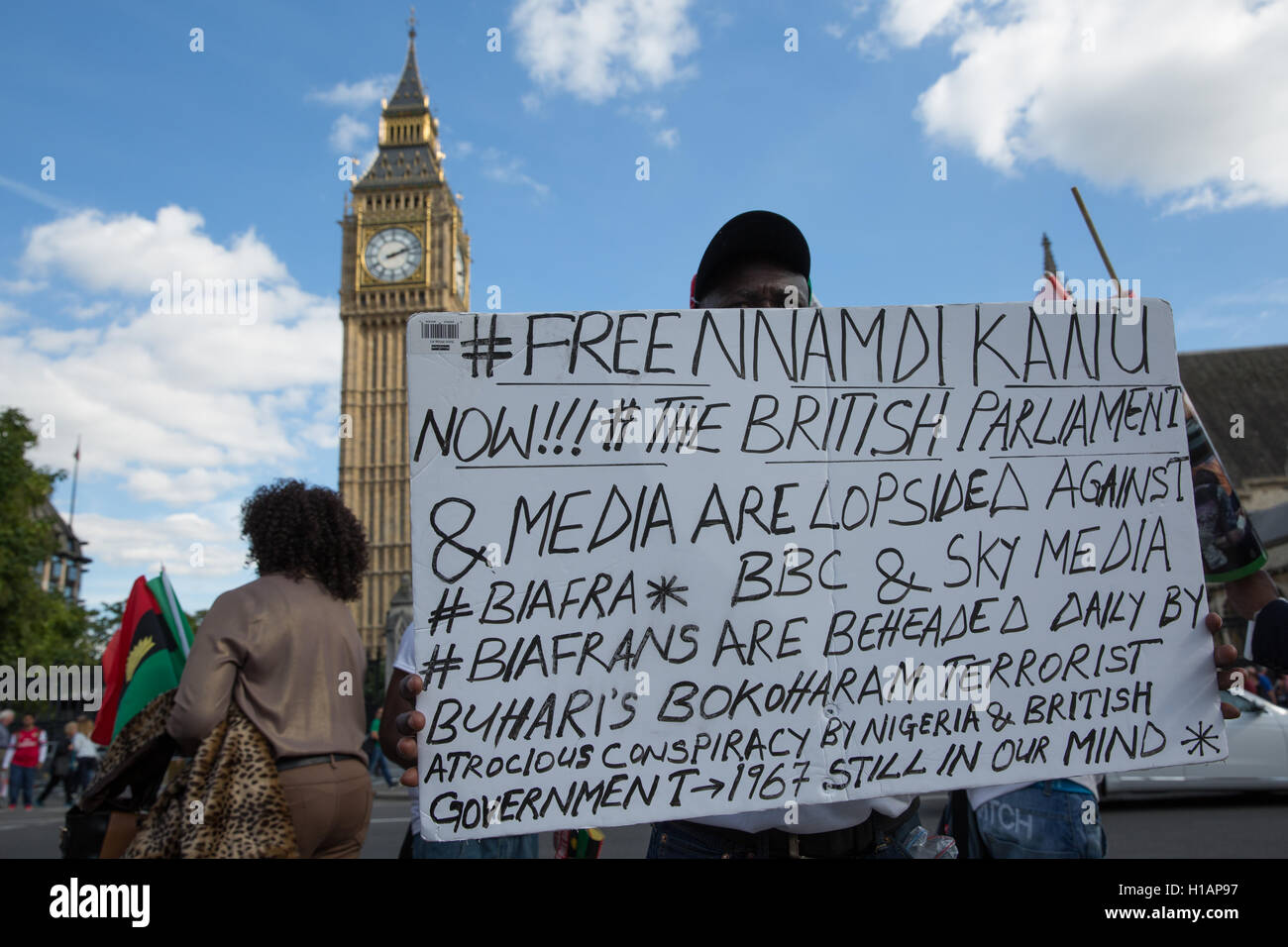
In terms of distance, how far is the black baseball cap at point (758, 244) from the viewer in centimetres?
231

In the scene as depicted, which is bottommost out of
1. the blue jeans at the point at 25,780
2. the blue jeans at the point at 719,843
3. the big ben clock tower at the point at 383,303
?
the blue jeans at the point at 25,780

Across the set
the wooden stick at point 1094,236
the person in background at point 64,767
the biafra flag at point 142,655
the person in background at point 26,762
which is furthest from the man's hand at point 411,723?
the person in background at point 64,767

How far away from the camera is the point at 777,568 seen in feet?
6.86

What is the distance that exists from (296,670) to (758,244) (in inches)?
71.8

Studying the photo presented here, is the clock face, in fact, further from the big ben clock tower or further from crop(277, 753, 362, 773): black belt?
crop(277, 753, 362, 773): black belt

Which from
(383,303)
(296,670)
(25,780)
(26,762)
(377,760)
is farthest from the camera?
(383,303)

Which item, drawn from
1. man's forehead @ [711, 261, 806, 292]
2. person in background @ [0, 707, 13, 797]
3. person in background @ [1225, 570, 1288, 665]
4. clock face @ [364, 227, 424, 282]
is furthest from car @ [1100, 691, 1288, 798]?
clock face @ [364, 227, 424, 282]

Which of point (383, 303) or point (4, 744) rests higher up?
point (383, 303)

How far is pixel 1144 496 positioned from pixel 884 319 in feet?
2.37

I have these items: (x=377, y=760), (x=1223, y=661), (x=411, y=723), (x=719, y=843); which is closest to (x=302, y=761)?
(x=411, y=723)

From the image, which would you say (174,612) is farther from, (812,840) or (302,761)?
(812,840)

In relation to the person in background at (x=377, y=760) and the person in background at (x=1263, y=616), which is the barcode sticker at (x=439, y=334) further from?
the person in background at (x=377, y=760)

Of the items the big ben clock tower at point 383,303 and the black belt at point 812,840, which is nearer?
the black belt at point 812,840

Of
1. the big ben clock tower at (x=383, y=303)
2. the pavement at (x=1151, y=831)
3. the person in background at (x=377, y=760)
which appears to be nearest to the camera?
the pavement at (x=1151, y=831)
